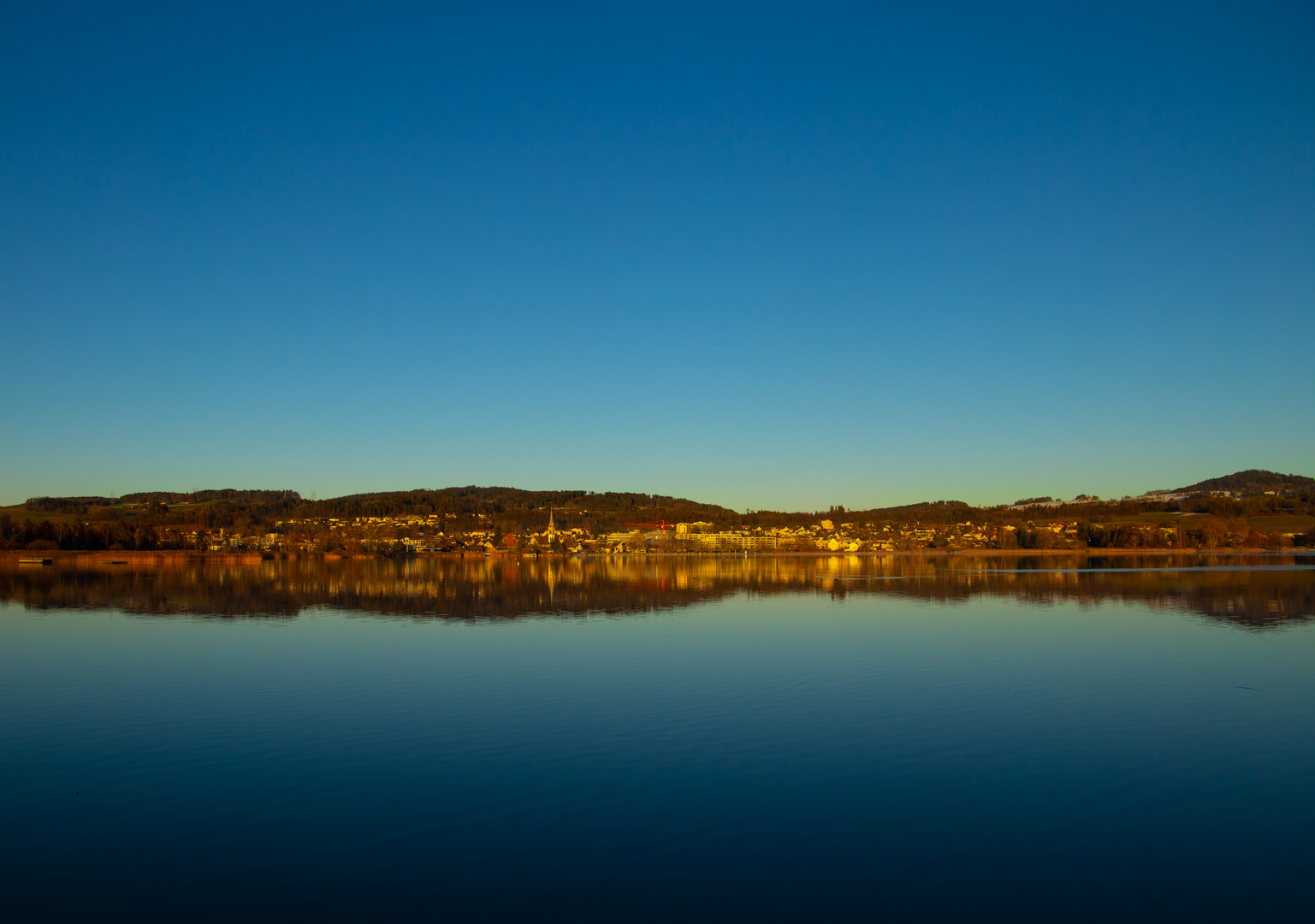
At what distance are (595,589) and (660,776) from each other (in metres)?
39.0

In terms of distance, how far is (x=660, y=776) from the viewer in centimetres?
1107

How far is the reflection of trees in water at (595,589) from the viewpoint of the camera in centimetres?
3584

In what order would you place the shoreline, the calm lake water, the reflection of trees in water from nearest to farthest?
the calm lake water → the reflection of trees in water → the shoreline

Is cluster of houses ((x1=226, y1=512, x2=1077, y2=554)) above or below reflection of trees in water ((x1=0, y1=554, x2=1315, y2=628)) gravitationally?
above

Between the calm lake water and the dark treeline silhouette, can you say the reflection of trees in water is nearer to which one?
the calm lake water

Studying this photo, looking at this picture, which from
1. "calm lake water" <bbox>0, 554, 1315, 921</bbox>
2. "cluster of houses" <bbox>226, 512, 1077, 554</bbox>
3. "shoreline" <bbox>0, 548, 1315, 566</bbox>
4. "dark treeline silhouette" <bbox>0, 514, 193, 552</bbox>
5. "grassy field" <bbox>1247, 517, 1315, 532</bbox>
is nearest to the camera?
"calm lake water" <bbox>0, 554, 1315, 921</bbox>

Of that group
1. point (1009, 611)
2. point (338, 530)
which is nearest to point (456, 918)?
point (1009, 611)

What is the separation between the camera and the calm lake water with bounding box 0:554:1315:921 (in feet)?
25.2

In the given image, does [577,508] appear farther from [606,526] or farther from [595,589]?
[595,589]

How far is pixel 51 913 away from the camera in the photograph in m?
7.14

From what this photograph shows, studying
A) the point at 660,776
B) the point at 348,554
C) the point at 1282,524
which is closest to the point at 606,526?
the point at 348,554

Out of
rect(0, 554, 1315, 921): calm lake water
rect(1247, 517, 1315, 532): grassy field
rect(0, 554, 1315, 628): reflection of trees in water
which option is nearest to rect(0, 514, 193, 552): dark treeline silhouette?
rect(0, 554, 1315, 628): reflection of trees in water

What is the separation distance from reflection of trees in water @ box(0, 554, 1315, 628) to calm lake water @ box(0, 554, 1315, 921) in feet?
33.7

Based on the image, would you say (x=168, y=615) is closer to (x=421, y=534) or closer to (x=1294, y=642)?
(x=1294, y=642)
